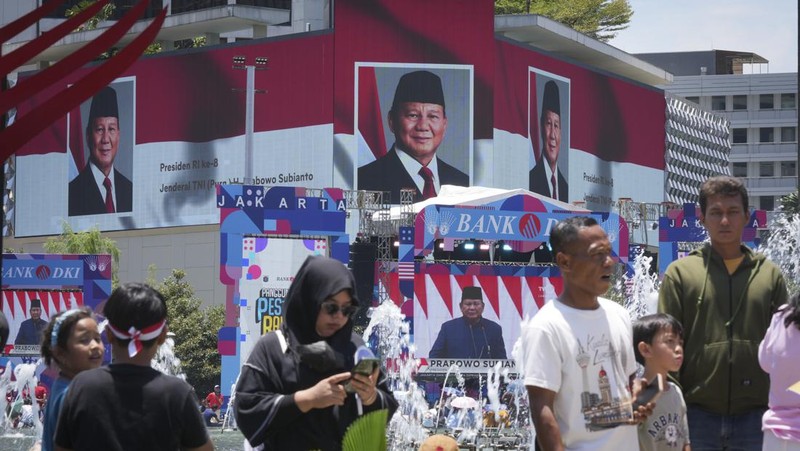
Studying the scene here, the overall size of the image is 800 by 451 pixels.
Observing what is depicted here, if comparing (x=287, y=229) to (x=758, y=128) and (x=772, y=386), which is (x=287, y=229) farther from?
(x=758, y=128)

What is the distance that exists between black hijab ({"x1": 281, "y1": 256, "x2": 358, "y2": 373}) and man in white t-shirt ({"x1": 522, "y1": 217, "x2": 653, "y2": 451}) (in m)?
0.63

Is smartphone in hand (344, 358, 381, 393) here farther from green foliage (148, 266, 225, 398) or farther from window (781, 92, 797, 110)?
window (781, 92, 797, 110)

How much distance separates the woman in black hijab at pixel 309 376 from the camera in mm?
4730

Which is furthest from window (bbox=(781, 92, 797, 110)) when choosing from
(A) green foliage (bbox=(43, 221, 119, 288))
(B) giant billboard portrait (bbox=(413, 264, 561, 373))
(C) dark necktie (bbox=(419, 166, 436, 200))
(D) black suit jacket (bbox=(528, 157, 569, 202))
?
(B) giant billboard portrait (bbox=(413, 264, 561, 373))

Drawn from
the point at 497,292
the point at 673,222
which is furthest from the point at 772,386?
the point at 673,222

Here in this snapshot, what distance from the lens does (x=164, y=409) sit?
474cm

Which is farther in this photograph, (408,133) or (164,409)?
(408,133)

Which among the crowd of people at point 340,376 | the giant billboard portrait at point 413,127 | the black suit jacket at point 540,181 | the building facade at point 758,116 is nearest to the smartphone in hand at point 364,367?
the crowd of people at point 340,376

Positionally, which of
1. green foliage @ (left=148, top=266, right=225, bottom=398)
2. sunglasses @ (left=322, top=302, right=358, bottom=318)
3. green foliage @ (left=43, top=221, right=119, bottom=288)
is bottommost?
green foliage @ (left=148, top=266, right=225, bottom=398)

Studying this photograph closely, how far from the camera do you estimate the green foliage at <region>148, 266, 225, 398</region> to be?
4991 cm

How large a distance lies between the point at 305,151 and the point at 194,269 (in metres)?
7.79

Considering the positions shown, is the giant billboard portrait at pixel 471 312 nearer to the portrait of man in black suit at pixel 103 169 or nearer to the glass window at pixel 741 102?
the portrait of man in black suit at pixel 103 169

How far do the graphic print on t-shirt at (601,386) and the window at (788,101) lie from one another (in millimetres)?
94129

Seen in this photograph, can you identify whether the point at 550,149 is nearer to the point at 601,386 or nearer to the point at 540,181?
the point at 540,181
